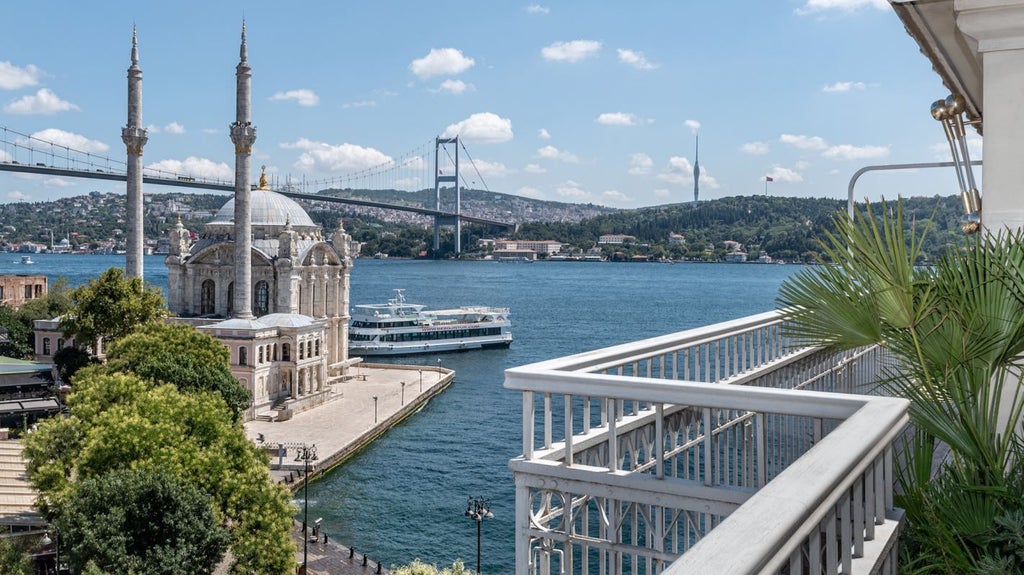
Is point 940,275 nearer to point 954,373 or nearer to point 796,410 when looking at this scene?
point 954,373

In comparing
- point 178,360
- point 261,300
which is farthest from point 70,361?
point 178,360

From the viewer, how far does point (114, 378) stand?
A: 652 inches

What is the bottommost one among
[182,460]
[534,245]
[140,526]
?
[140,526]

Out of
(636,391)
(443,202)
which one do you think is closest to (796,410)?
(636,391)

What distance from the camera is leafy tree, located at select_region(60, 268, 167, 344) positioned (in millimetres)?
25594

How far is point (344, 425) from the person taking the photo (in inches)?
1161

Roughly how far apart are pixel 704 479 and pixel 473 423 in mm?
29037

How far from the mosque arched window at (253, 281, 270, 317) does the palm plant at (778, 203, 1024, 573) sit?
35.2 m

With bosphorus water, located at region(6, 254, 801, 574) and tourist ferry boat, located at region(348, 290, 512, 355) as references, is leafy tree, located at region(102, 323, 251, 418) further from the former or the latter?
tourist ferry boat, located at region(348, 290, 512, 355)

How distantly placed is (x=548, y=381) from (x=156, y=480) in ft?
37.3

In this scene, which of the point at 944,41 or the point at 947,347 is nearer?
the point at 947,347

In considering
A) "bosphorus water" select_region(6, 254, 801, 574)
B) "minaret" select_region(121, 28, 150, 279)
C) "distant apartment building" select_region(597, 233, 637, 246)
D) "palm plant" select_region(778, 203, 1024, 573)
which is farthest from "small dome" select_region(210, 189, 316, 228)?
"distant apartment building" select_region(597, 233, 637, 246)

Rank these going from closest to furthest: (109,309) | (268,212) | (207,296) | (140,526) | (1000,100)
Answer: (1000,100) → (140,526) → (109,309) → (207,296) → (268,212)

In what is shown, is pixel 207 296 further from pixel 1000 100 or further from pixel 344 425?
pixel 1000 100
